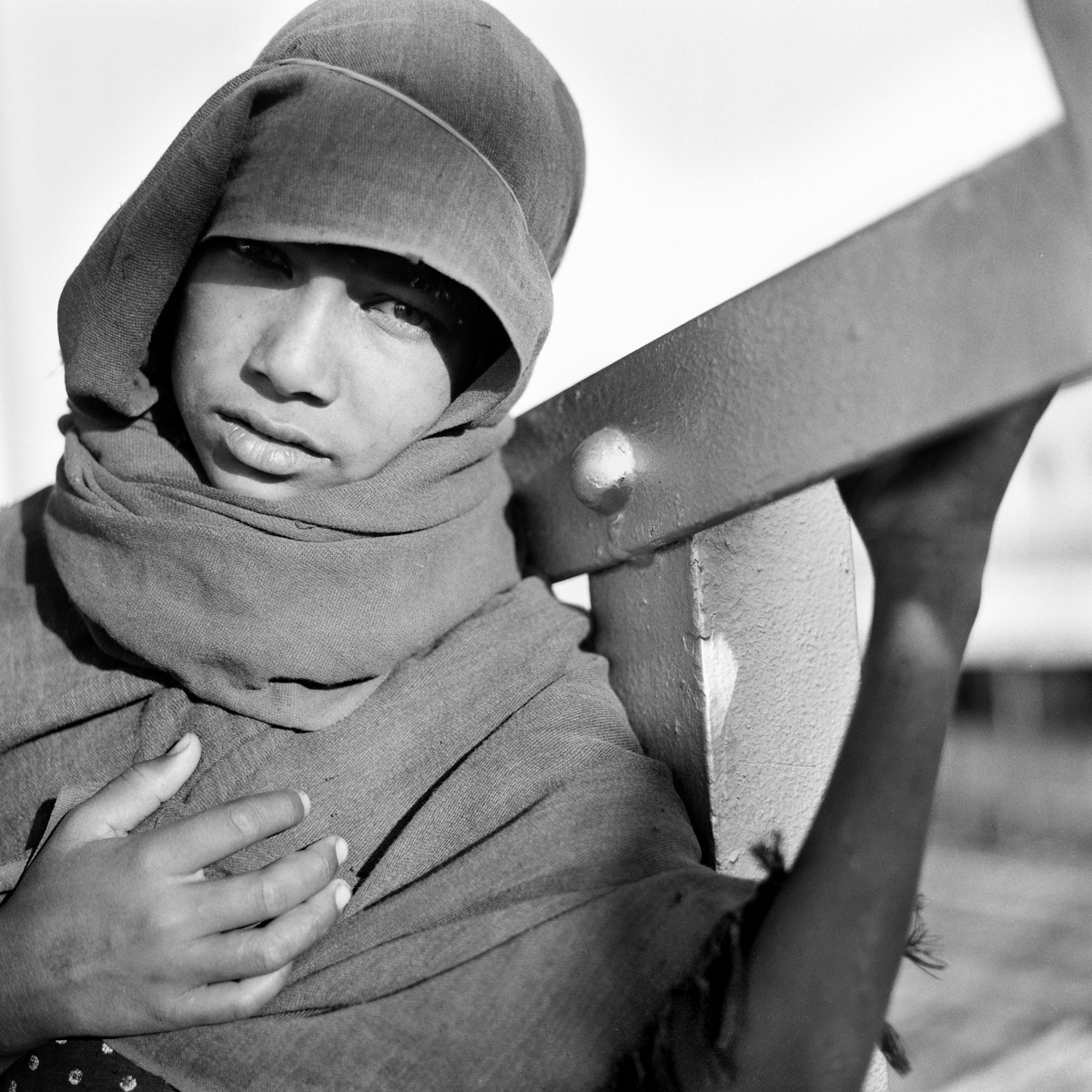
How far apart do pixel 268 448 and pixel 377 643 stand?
21 cm

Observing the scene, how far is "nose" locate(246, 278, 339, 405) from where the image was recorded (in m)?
1.07

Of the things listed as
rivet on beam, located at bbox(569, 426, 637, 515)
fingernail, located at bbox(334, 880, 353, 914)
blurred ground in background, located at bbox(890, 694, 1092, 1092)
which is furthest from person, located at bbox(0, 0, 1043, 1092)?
blurred ground in background, located at bbox(890, 694, 1092, 1092)

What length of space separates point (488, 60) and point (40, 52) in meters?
2.51

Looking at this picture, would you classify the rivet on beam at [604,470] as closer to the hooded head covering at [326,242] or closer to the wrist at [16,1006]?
the hooded head covering at [326,242]

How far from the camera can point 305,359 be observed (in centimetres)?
107

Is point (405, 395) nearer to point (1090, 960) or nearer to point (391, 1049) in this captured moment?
point (391, 1049)

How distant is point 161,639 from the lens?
1130 millimetres

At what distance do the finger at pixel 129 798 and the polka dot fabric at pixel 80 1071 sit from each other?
17 cm

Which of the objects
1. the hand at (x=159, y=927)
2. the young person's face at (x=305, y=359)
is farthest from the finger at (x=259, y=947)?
the young person's face at (x=305, y=359)

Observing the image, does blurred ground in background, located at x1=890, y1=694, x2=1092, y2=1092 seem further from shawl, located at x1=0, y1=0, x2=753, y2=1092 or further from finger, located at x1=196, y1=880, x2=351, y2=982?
finger, located at x1=196, y1=880, x2=351, y2=982

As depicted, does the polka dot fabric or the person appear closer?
the person

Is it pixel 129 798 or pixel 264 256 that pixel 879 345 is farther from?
pixel 129 798

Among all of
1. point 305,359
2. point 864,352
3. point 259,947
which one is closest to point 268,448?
point 305,359

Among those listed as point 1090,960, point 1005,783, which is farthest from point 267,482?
point 1005,783
